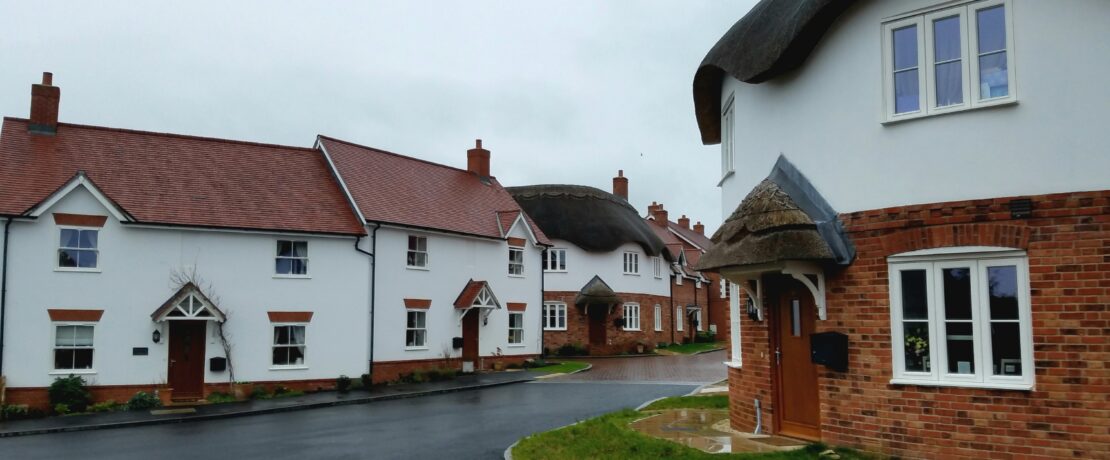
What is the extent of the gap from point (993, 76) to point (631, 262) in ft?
111

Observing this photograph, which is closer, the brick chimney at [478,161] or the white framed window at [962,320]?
the white framed window at [962,320]

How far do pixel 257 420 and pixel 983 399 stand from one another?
14768 millimetres

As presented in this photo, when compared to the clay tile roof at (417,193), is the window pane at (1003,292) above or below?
below

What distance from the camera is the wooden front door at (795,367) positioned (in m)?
11.1

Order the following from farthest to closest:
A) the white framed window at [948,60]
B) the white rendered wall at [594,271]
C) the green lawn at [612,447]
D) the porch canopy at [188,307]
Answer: the white rendered wall at [594,271] → the porch canopy at [188,307] → the green lawn at [612,447] → the white framed window at [948,60]

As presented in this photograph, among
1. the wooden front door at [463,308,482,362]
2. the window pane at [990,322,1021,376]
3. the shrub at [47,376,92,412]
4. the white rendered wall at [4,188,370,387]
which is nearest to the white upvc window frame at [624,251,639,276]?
the wooden front door at [463,308,482,362]

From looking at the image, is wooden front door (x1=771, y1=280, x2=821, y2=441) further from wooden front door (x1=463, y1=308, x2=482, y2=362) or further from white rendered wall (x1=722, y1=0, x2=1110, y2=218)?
wooden front door (x1=463, y1=308, x2=482, y2=362)

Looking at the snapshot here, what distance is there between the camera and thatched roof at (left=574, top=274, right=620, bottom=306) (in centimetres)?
3947

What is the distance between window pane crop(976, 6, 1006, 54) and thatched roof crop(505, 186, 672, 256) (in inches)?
1231

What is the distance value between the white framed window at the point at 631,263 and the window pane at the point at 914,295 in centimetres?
3252

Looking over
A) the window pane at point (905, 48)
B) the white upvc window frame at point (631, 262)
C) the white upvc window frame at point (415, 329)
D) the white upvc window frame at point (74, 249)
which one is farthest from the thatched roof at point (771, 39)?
the white upvc window frame at point (631, 262)

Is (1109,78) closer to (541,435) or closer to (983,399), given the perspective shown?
(983,399)

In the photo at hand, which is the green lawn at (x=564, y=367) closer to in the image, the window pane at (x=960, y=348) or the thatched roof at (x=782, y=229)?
the thatched roof at (x=782, y=229)

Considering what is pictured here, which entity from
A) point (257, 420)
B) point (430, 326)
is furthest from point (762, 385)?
point (430, 326)
